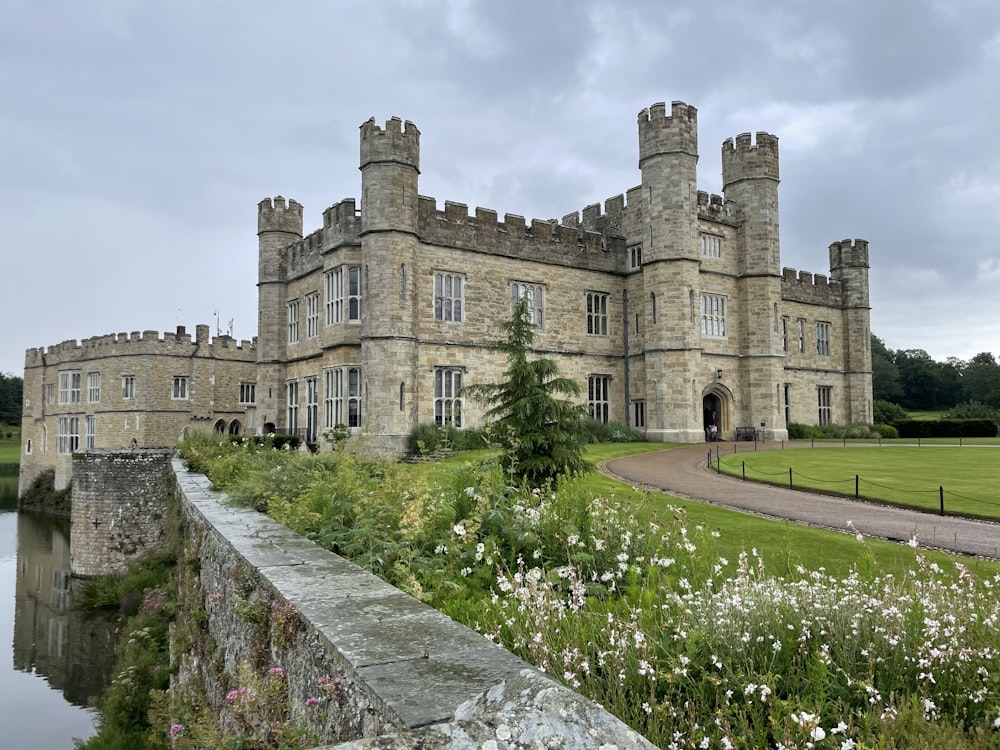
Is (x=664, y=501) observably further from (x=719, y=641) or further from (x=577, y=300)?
(x=577, y=300)

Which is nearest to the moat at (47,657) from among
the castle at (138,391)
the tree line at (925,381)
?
the castle at (138,391)

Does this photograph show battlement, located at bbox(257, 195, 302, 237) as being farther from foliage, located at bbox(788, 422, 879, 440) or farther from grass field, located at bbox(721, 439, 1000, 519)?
foliage, located at bbox(788, 422, 879, 440)

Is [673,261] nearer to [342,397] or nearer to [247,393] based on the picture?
[342,397]

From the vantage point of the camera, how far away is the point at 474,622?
436 cm

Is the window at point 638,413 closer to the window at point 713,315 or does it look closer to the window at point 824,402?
the window at point 713,315

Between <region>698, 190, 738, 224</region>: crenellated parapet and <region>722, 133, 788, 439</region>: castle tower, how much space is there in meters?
0.42

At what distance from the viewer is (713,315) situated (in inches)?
1161

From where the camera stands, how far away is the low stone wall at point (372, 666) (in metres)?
1.86

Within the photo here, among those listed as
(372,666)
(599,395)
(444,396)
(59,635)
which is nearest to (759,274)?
(599,395)

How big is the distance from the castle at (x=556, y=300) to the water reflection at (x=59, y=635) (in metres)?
9.02

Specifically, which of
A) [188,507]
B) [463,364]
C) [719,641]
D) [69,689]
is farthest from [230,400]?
[719,641]

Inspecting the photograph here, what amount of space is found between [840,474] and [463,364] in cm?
1283

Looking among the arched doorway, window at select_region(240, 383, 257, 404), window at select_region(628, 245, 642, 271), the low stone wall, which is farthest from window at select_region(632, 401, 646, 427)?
window at select_region(240, 383, 257, 404)

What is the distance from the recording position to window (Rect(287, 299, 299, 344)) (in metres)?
27.4
